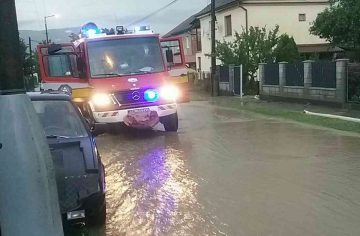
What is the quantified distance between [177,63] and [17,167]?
1064cm

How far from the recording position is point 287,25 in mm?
38625

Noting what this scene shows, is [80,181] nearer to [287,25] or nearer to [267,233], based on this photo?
[267,233]

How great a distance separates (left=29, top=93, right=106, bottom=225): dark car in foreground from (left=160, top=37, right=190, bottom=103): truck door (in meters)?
7.42

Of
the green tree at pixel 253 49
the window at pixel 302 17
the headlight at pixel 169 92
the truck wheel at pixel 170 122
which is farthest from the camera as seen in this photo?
the window at pixel 302 17

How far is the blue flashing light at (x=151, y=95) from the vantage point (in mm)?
13000

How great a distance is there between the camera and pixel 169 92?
523 inches

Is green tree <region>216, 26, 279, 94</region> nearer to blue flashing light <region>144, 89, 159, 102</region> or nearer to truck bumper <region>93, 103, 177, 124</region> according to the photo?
blue flashing light <region>144, 89, 159, 102</region>

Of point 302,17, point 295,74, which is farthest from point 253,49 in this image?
point 302,17

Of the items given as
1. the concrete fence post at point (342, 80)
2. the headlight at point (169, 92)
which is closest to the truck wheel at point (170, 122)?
the headlight at point (169, 92)

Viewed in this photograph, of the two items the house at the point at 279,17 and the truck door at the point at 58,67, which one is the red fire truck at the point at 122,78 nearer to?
the truck door at the point at 58,67

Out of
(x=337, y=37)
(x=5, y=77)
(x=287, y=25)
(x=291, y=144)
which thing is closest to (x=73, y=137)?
(x=5, y=77)

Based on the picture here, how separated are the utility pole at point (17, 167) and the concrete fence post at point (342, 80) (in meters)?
15.6

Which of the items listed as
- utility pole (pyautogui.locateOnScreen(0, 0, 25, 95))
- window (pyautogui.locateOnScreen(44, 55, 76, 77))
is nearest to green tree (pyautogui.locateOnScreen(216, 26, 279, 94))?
window (pyautogui.locateOnScreen(44, 55, 76, 77))

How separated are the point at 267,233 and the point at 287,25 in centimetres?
3474
